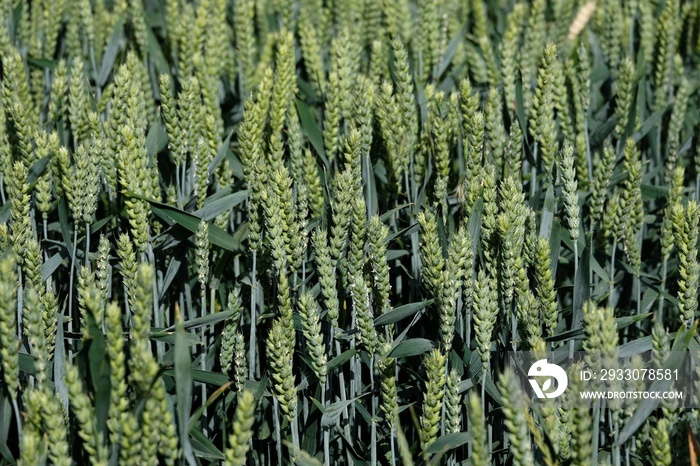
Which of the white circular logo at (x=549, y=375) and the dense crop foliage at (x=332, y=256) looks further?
the white circular logo at (x=549, y=375)

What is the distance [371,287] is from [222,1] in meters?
1.18

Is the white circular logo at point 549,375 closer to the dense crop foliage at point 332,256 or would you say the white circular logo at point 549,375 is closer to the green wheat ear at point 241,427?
the dense crop foliage at point 332,256

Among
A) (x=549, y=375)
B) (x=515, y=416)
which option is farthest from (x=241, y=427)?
(x=549, y=375)

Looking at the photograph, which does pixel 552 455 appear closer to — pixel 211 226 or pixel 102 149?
pixel 211 226

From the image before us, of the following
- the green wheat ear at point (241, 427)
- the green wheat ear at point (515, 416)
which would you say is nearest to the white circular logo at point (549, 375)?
the green wheat ear at point (515, 416)

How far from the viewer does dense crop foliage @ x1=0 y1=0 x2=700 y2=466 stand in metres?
1.39

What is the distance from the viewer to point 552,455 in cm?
147

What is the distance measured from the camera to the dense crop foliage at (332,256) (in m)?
1.39

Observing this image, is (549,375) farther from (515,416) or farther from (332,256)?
(332,256)

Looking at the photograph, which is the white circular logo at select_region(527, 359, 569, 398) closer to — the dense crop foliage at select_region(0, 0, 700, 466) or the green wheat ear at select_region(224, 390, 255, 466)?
the dense crop foliage at select_region(0, 0, 700, 466)

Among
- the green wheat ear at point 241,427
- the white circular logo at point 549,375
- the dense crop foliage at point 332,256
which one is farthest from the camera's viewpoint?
the white circular logo at point 549,375

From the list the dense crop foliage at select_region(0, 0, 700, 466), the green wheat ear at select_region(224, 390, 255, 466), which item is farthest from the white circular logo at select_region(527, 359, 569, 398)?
the green wheat ear at select_region(224, 390, 255, 466)

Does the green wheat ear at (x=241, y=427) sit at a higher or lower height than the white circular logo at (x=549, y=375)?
higher

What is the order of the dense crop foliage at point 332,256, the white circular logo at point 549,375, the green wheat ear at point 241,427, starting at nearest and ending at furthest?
the green wheat ear at point 241,427, the dense crop foliage at point 332,256, the white circular logo at point 549,375
